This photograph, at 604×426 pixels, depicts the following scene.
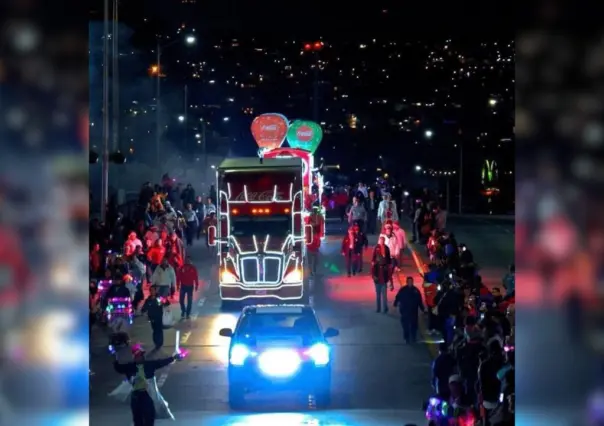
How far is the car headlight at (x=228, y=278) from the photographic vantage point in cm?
2406

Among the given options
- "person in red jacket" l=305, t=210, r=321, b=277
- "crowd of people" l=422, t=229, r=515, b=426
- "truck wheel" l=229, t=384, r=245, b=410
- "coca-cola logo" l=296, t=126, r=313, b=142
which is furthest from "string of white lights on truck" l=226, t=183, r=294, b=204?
"coca-cola logo" l=296, t=126, r=313, b=142

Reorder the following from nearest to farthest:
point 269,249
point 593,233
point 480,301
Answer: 1. point 593,233
2. point 480,301
3. point 269,249

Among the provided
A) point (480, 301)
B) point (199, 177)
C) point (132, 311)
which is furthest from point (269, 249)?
point (199, 177)

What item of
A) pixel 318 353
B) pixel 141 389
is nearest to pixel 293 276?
pixel 318 353

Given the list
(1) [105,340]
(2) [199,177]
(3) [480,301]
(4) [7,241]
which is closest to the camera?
(4) [7,241]

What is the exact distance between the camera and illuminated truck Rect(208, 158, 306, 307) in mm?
24047

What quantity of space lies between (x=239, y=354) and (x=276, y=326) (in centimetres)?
77

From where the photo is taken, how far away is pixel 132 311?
21.6 metres

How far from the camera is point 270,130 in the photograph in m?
43.0

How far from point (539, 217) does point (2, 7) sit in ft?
8.89

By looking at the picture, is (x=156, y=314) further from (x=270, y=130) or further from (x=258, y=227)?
(x=270, y=130)

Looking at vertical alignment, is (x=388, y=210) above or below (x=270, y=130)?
below

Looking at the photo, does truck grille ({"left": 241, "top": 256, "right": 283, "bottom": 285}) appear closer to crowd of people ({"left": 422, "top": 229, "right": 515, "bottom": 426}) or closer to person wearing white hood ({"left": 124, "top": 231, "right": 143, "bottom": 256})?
person wearing white hood ({"left": 124, "top": 231, "right": 143, "bottom": 256})

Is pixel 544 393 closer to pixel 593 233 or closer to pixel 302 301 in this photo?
pixel 593 233
